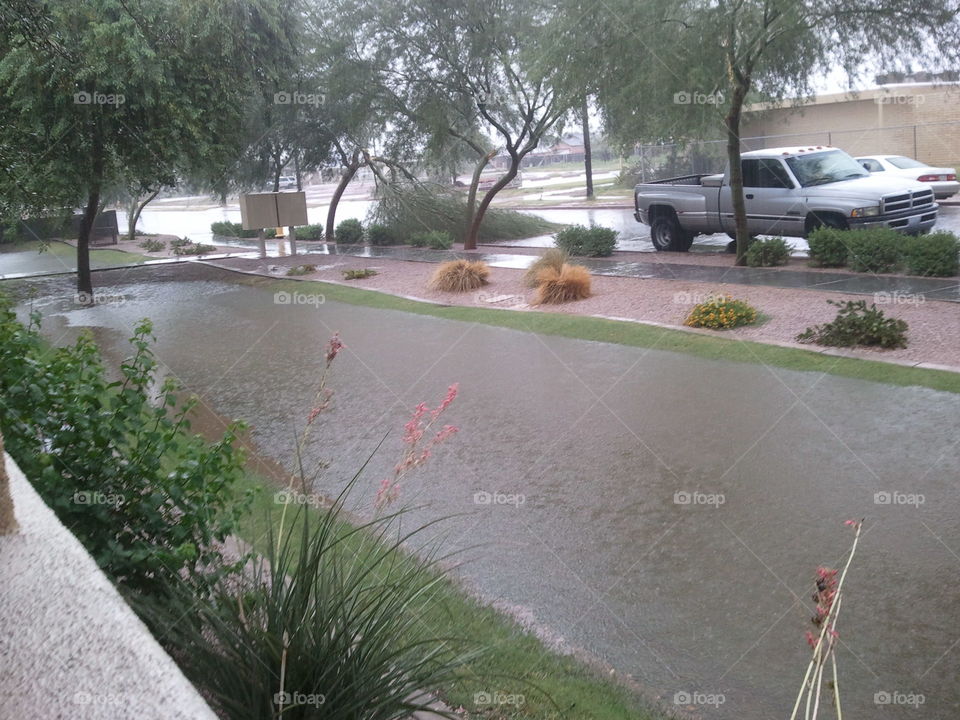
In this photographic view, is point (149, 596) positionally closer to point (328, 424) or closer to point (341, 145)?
point (328, 424)

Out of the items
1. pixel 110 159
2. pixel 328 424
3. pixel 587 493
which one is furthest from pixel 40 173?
pixel 587 493

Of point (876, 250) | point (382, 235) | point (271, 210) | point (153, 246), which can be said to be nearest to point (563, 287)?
point (876, 250)

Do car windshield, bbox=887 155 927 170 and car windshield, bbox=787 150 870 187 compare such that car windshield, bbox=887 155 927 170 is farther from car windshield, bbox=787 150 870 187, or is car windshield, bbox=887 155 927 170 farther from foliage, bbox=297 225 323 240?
foliage, bbox=297 225 323 240

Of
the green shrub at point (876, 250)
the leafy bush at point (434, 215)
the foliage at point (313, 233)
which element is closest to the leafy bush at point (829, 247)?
the green shrub at point (876, 250)

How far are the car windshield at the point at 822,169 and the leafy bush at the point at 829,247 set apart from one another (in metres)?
2.96

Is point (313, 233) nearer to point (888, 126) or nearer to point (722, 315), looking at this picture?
point (888, 126)

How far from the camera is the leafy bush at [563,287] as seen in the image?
15.2m

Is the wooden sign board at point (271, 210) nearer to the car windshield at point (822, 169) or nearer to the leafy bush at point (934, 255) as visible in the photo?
the car windshield at point (822, 169)

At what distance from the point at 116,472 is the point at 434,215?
24371mm

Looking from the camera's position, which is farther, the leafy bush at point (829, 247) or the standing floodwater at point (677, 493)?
the leafy bush at point (829, 247)

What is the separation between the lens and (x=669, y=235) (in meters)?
21.2

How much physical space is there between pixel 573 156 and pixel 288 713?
7235 cm

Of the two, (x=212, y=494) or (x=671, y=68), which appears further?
(x=671, y=68)

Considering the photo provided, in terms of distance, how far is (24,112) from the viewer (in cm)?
1559
